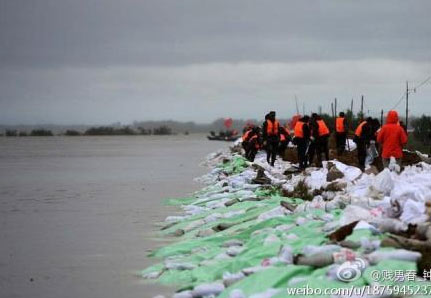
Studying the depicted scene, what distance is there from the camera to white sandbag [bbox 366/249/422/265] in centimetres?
650

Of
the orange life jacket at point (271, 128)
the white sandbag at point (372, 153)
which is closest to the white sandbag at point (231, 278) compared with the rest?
the white sandbag at point (372, 153)

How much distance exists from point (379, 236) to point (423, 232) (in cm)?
45

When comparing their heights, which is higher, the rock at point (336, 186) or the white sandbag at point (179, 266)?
the rock at point (336, 186)

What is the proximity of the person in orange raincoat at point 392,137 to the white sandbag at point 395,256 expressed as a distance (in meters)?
7.14

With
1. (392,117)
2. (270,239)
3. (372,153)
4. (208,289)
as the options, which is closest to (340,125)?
(372,153)

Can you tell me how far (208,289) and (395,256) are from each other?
1.79 metres

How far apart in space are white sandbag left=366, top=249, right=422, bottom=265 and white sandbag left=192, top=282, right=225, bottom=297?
1.44 metres

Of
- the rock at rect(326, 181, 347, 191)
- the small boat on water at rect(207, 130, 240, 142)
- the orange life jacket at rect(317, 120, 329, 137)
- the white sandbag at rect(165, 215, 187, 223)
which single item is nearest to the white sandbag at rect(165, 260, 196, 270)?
the white sandbag at rect(165, 215, 187, 223)

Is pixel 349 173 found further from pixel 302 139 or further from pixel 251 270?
pixel 251 270

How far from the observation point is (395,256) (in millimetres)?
6523

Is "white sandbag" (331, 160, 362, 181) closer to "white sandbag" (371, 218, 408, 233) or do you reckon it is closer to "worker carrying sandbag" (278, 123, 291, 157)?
"white sandbag" (371, 218, 408, 233)

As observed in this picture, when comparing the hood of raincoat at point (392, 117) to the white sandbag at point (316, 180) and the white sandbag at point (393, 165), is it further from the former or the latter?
the white sandbag at point (316, 180)

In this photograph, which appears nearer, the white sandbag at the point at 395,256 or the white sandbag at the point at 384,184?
the white sandbag at the point at 395,256

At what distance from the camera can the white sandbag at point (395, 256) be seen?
650cm
